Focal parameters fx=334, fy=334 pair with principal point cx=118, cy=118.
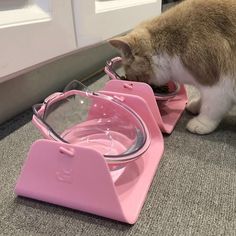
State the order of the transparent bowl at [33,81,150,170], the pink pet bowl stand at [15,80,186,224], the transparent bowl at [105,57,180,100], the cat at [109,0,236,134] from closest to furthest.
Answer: the pink pet bowl stand at [15,80,186,224], the transparent bowl at [33,81,150,170], the cat at [109,0,236,134], the transparent bowl at [105,57,180,100]

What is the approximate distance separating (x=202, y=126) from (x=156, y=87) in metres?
0.19

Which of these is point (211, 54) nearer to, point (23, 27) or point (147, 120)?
point (147, 120)

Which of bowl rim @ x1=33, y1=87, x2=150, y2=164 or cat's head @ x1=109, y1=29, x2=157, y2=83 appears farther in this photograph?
cat's head @ x1=109, y1=29, x2=157, y2=83

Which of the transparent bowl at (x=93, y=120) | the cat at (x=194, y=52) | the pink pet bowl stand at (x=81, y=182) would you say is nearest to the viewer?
the pink pet bowl stand at (x=81, y=182)

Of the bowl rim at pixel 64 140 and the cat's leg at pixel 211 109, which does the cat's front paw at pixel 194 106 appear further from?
the bowl rim at pixel 64 140

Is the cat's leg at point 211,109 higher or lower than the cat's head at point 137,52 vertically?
lower

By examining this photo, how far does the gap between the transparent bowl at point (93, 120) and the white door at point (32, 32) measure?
0.16 m

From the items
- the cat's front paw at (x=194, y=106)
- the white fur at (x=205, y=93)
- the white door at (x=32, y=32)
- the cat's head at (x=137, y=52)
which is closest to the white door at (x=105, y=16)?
the white door at (x=32, y=32)

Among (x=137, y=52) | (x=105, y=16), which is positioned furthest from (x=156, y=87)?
(x=105, y=16)

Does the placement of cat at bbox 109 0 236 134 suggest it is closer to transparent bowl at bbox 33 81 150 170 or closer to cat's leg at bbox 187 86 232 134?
cat's leg at bbox 187 86 232 134

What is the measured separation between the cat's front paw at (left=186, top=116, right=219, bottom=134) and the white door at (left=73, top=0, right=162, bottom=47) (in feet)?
1.53

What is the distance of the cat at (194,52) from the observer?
872 mm

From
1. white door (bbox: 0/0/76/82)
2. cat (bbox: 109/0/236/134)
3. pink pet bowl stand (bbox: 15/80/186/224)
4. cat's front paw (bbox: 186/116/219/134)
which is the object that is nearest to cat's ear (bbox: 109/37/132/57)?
cat (bbox: 109/0/236/134)

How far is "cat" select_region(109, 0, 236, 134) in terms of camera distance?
87cm
